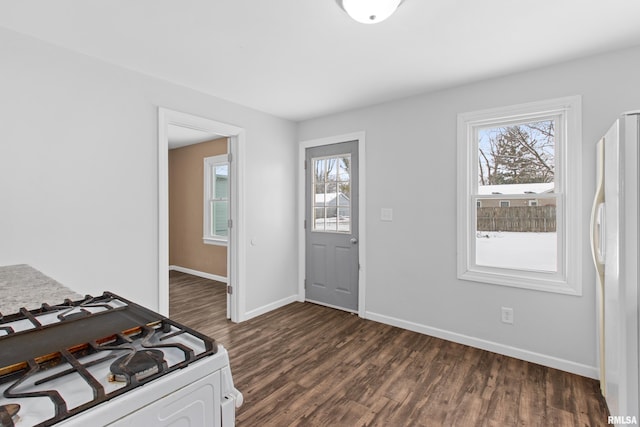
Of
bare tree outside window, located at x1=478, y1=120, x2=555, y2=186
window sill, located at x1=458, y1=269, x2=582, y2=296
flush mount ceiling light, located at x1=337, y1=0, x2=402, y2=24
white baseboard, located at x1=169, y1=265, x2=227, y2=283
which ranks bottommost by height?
white baseboard, located at x1=169, y1=265, x2=227, y2=283

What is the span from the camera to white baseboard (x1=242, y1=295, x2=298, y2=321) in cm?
358

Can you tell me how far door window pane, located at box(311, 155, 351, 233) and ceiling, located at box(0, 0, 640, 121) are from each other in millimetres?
1187

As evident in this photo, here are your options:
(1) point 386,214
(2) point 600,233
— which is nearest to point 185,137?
(1) point 386,214

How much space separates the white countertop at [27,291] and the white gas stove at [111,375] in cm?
22

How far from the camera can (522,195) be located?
106 inches

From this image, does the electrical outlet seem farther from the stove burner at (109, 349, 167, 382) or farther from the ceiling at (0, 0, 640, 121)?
the stove burner at (109, 349, 167, 382)

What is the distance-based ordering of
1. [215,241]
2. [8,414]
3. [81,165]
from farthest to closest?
[215,241]
[81,165]
[8,414]

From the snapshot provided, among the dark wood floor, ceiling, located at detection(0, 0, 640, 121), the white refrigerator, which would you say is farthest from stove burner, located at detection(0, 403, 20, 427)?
the white refrigerator

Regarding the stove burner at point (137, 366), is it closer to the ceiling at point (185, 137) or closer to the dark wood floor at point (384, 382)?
the dark wood floor at point (384, 382)

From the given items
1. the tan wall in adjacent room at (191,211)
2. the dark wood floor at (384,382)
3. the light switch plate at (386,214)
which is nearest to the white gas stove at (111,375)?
the dark wood floor at (384,382)

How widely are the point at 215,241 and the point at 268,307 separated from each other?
2.05 metres

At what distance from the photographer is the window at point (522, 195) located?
2443 mm

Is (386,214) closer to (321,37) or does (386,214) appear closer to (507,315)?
(507,315)

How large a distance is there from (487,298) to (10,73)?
3974 mm
